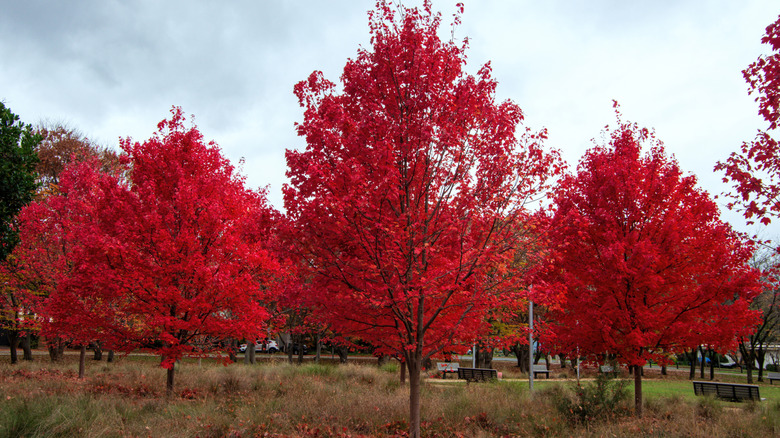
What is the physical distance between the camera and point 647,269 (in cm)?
1077

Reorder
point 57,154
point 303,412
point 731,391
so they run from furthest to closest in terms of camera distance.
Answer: point 57,154
point 731,391
point 303,412

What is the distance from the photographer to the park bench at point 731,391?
1573 cm

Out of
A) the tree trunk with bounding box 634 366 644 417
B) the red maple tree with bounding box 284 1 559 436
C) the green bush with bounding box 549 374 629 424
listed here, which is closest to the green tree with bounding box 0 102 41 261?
the red maple tree with bounding box 284 1 559 436

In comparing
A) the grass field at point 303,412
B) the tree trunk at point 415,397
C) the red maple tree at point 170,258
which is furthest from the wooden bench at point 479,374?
the tree trunk at point 415,397

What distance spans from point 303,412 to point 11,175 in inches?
366

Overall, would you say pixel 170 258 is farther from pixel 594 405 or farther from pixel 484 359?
pixel 484 359

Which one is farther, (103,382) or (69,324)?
(103,382)

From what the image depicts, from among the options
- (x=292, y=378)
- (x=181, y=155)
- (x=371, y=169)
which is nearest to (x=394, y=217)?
(x=371, y=169)

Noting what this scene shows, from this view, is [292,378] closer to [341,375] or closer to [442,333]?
[341,375]

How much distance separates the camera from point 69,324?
11.5 m

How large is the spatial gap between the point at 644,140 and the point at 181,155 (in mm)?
12619

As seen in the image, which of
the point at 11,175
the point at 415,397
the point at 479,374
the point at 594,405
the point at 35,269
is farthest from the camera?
the point at 479,374

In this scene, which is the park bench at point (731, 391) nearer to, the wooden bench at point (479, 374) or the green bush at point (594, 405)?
the green bush at point (594, 405)

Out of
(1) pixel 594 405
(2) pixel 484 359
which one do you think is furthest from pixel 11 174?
(2) pixel 484 359
